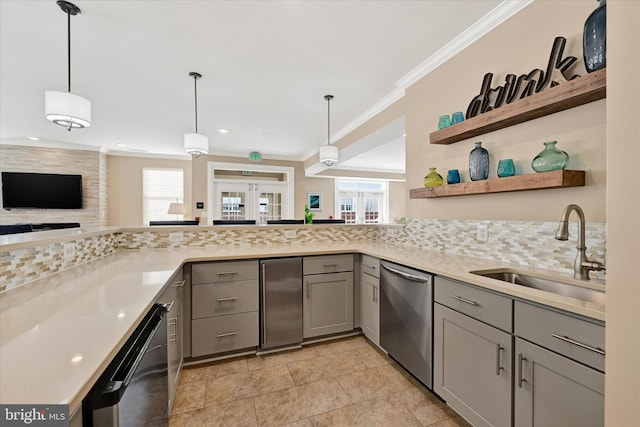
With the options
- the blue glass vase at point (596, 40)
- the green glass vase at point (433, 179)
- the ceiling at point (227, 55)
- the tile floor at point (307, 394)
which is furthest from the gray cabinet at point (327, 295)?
the blue glass vase at point (596, 40)

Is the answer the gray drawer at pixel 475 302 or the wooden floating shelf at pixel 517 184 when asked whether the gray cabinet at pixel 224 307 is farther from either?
the wooden floating shelf at pixel 517 184

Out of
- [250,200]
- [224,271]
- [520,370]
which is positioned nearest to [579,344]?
[520,370]

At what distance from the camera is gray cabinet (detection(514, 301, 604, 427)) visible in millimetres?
959

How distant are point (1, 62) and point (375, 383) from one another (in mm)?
4284

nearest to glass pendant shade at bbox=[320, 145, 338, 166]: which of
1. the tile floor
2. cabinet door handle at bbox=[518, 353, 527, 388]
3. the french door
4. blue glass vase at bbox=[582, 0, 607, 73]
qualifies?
the tile floor

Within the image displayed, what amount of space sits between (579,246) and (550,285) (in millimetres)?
243

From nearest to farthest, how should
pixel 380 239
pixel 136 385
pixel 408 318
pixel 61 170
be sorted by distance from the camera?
pixel 136 385 < pixel 408 318 < pixel 380 239 < pixel 61 170

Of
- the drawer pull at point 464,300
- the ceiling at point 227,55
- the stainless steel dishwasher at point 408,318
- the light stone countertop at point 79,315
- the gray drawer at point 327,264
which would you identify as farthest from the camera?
the gray drawer at point 327,264

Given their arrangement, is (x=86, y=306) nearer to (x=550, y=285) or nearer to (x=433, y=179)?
(x=550, y=285)

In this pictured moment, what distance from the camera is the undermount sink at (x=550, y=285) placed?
1.26 meters

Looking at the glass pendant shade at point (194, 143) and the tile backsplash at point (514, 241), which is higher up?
the glass pendant shade at point (194, 143)

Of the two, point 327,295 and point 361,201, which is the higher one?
point 361,201

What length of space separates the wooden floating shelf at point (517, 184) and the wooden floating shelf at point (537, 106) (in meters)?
0.36

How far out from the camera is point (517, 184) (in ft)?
5.33
